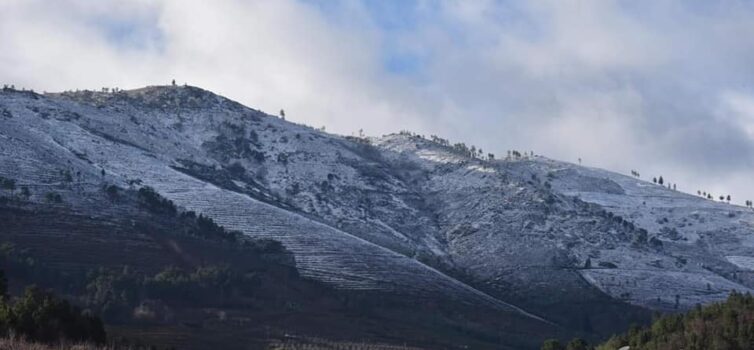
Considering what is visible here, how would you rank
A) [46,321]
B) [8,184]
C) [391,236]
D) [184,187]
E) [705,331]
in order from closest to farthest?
[46,321] → [705,331] → [8,184] → [184,187] → [391,236]

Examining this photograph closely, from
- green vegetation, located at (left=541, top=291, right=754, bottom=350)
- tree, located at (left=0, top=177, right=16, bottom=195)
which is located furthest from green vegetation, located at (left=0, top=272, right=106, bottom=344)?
tree, located at (left=0, top=177, right=16, bottom=195)

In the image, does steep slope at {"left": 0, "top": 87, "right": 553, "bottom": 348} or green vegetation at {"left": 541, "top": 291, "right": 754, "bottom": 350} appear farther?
steep slope at {"left": 0, "top": 87, "right": 553, "bottom": 348}

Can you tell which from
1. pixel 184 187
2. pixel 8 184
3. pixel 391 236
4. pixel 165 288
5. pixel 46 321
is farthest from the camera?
pixel 391 236

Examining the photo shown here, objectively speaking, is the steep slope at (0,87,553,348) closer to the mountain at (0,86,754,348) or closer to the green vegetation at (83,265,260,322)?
the mountain at (0,86,754,348)

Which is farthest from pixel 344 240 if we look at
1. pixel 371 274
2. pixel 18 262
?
pixel 18 262

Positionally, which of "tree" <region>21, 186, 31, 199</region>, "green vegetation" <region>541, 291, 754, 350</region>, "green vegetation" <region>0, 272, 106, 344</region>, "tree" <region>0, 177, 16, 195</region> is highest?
"tree" <region>0, 177, 16, 195</region>

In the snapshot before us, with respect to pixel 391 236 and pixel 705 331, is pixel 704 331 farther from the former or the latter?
pixel 391 236


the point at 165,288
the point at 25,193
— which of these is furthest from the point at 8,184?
the point at 165,288

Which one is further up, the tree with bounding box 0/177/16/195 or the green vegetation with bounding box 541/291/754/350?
Answer: the tree with bounding box 0/177/16/195

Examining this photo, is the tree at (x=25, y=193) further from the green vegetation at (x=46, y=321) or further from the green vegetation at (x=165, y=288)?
the green vegetation at (x=46, y=321)

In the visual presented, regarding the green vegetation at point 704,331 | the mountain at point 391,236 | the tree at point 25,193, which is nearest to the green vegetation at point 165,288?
the mountain at point 391,236

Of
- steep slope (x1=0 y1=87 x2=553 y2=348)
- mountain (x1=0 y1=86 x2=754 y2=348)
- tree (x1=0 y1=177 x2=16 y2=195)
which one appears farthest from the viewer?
steep slope (x1=0 y1=87 x2=553 y2=348)

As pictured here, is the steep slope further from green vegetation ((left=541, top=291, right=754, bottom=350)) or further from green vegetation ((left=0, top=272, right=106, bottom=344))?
green vegetation ((left=0, top=272, right=106, bottom=344))

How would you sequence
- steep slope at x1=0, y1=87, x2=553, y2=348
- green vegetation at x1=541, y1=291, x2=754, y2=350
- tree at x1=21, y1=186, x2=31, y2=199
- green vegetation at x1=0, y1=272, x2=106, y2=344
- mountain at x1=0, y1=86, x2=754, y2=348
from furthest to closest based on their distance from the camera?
1. steep slope at x1=0, y1=87, x2=553, y2=348
2. mountain at x1=0, y1=86, x2=754, y2=348
3. tree at x1=21, y1=186, x2=31, y2=199
4. green vegetation at x1=541, y1=291, x2=754, y2=350
5. green vegetation at x1=0, y1=272, x2=106, y2=344
